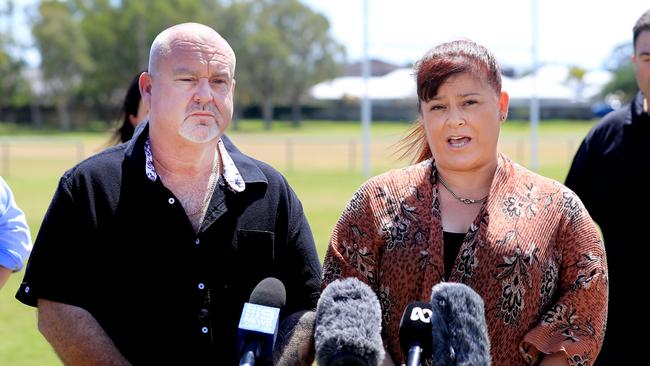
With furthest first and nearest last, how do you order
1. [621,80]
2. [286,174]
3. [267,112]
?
[621,80]
[267,112]
[286,174]

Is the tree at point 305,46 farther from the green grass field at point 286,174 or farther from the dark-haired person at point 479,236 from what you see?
the dark-haired person at point 479,236

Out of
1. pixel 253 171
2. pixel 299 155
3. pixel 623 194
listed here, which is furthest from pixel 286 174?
pixel 253 171

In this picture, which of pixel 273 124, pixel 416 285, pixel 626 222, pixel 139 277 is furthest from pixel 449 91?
pixel 273 124

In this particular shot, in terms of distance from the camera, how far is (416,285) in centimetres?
357

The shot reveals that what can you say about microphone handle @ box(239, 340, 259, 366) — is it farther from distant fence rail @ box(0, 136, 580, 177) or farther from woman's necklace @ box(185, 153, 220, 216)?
distant fence rail @ box(0, 136, 580, 177)

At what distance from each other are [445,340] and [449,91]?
4.15 feet

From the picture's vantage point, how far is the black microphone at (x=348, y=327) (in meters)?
2.62

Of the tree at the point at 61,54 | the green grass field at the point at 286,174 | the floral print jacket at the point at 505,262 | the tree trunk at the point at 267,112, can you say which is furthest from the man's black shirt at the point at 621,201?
the tree at the point at 61,54

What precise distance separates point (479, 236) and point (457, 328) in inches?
37.0

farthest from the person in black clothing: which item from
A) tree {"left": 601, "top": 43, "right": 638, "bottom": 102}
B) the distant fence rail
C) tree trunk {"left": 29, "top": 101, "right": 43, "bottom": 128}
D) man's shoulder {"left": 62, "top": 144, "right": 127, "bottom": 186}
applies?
tree {"left": 601, "top": 43, "right": 638, "bottom": 102}

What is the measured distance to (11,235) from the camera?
4340mm

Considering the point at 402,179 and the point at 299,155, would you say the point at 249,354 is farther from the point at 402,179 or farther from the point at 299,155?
the point at 299,155

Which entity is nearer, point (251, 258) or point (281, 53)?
point (251, 258)

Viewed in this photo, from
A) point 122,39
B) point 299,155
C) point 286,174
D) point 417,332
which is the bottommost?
point 299,155
